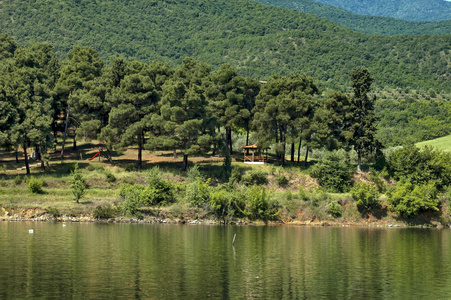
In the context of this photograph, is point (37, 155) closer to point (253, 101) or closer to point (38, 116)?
point (38, 116)

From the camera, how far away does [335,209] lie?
85.0m

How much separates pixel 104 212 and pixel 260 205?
20.5m

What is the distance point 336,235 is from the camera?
7256 cm

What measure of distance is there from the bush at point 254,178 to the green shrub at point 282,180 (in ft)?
6.05

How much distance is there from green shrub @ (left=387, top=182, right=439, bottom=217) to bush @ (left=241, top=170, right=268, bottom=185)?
1855 centimetres

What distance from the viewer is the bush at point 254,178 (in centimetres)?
9194

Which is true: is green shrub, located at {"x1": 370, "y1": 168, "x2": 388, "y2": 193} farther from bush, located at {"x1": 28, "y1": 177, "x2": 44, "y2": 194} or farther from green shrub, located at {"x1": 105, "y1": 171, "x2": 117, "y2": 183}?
bush, located at {"x1": 28, "y1": 177, "x2": 44, "y2": 194}

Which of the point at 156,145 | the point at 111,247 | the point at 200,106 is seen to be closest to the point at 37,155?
the point at 156,145

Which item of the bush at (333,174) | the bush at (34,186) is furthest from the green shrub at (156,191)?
the bush at (333,174)

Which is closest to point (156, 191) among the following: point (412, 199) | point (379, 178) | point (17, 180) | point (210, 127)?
point (210, 127)

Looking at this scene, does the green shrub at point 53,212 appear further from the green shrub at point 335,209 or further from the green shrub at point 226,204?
the green shrub at point 335,209

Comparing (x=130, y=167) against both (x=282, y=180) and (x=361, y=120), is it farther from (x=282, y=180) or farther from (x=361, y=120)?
(x=361, y=120)

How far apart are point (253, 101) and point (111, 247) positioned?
58.2 m

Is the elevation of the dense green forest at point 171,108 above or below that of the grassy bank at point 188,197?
above
